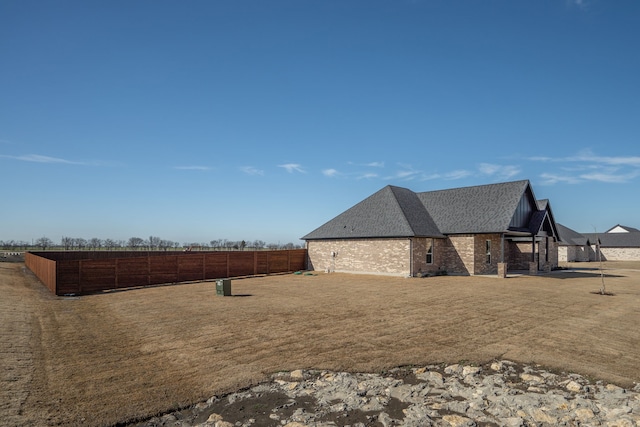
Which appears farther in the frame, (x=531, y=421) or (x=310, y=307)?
(x=310, y=307)

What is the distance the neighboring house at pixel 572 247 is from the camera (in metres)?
54.1

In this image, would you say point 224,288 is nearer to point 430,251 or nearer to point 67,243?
point 430,251

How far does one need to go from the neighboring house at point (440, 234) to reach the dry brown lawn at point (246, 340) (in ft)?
33.0

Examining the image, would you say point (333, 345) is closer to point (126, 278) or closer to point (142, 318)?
point (142, 318)

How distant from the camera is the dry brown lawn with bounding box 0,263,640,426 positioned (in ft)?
23.1

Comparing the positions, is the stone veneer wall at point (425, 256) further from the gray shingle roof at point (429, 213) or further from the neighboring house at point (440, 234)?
the gray shingle roof at point (429, 213)

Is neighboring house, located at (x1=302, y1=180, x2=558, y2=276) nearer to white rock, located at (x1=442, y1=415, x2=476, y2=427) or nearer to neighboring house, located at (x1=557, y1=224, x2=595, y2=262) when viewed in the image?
white rock, located at (x1=442, y1=415, x2=476, y2=427)

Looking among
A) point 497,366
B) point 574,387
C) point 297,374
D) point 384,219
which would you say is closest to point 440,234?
point 384,219

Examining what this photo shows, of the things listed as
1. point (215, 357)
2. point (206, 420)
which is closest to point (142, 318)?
point (215, 357)

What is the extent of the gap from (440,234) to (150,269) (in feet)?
68.6

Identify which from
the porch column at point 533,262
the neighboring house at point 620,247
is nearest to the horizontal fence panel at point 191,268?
the porch column at point 533,262

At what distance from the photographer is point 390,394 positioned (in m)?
7.09

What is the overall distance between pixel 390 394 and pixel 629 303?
15.7 m

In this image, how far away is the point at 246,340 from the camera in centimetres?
1042
